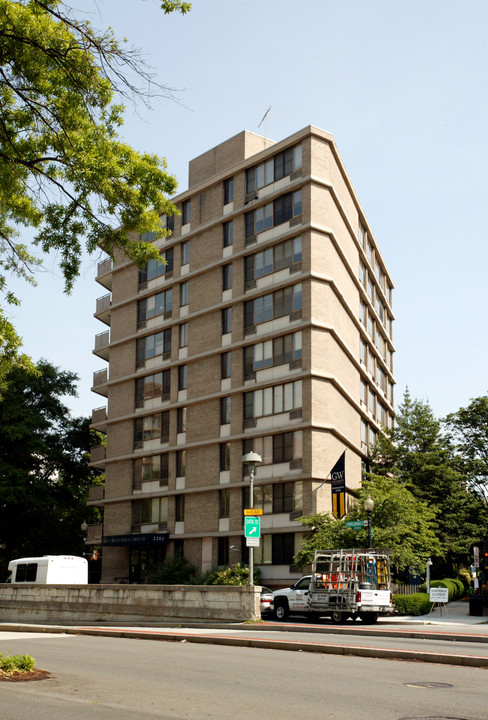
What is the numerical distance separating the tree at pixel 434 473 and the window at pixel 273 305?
13.7m

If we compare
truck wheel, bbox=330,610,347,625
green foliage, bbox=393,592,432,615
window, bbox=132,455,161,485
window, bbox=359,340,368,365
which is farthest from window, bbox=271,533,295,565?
window, bbox=359,340,368,365

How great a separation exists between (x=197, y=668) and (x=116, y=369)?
148 ft

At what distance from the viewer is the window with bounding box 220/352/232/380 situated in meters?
48.0

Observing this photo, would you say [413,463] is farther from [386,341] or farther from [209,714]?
[209,714]

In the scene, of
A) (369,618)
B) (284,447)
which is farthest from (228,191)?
(369,618)

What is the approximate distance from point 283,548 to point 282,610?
486 inches

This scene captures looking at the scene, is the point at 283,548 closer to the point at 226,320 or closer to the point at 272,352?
the point at 272,352

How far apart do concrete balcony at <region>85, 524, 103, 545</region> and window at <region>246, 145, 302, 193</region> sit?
26.4 metres

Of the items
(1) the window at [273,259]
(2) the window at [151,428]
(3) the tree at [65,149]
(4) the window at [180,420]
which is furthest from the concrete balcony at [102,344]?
(3) the tree at [65,149]

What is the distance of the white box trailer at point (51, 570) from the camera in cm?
3784

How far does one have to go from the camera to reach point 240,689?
10.8 meters

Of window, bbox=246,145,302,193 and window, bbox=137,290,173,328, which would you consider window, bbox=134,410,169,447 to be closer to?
window, bbox=137,290,173,328

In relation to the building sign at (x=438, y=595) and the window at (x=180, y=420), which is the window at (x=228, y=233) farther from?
the building sign at (x=438, y=595)

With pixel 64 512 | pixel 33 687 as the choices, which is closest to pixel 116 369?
pixel 64 512
